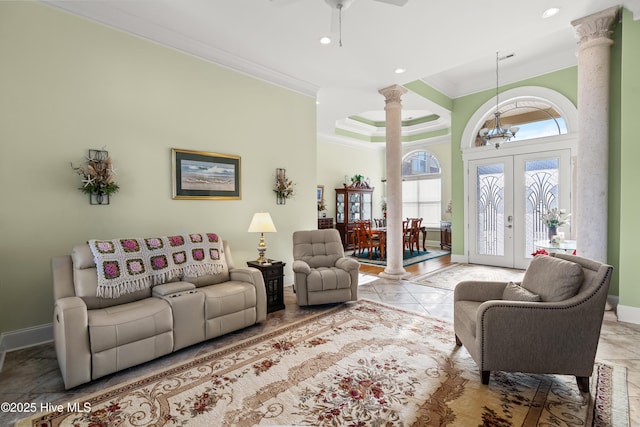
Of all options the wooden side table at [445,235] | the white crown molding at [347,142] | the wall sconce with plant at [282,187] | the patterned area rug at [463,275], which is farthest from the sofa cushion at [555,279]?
the white crown molding at [347,142]

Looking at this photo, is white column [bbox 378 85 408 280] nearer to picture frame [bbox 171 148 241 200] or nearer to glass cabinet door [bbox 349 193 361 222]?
picture frame [bbox 171 148 241 200]

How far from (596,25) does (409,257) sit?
5157mm

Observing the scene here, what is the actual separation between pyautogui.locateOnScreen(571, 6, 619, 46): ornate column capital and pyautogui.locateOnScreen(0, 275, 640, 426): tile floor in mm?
3195

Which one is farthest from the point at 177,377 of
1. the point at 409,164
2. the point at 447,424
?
the point at 409,164

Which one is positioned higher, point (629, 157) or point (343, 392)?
point (629, 157)

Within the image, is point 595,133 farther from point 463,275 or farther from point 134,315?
point 134,315

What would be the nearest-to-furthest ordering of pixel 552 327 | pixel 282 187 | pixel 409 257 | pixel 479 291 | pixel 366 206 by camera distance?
pixel 552 327 → pixel 479 291 → pixel 282 187 → pixel 409 257 → pixel 366 206

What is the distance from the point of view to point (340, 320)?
346cm

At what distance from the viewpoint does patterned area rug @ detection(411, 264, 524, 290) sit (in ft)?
16.7

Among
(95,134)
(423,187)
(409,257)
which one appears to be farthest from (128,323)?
(423,187)

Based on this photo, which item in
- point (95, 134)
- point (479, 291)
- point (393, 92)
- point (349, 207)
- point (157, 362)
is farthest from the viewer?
point (349, 207)

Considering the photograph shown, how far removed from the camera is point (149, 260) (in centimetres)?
299

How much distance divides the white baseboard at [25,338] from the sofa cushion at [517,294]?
13.7 feet

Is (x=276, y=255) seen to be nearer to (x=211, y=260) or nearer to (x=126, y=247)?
(x=211, y=260)
